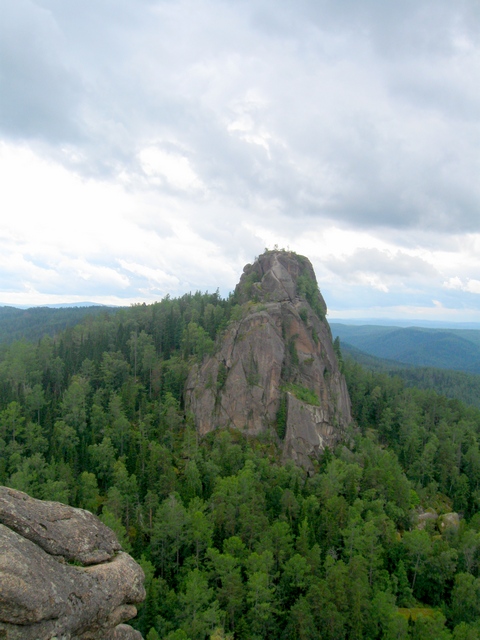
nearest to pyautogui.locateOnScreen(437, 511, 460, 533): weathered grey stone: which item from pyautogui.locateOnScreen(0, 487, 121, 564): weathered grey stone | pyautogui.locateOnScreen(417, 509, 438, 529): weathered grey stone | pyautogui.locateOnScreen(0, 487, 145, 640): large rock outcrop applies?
pyautogui.locateOnScreen(417, 509, 438, 529): weathered grey stone

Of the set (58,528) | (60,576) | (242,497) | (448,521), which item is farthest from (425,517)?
(60,576)

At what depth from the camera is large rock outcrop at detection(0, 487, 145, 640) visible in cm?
1170

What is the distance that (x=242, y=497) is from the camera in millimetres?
49812

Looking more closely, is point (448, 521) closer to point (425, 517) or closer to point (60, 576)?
point (425, 517)

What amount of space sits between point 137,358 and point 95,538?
254 ft

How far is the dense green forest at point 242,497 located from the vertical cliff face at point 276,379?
10.9 feet

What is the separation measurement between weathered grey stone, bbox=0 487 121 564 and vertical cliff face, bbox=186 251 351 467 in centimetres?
5402

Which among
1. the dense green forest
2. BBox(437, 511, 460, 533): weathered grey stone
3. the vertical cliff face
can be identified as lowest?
BBox(437, 511, 460, 533): weathered grey stone

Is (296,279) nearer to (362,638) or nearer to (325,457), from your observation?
(325,457)

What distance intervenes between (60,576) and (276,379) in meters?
60.0

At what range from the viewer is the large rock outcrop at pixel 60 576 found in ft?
38.4

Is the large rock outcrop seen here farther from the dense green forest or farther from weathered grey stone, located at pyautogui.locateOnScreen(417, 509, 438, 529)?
weathered grey stone, located at pyautogui.locateOnScreen(417, 509, 438, 529)

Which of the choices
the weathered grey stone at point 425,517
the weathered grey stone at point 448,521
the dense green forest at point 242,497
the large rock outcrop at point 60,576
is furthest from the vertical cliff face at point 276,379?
the large rock outcrop at point 60,576

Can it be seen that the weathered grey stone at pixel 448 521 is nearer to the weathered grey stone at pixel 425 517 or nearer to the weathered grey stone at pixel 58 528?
the weathered grey stone at pixel 425 517
